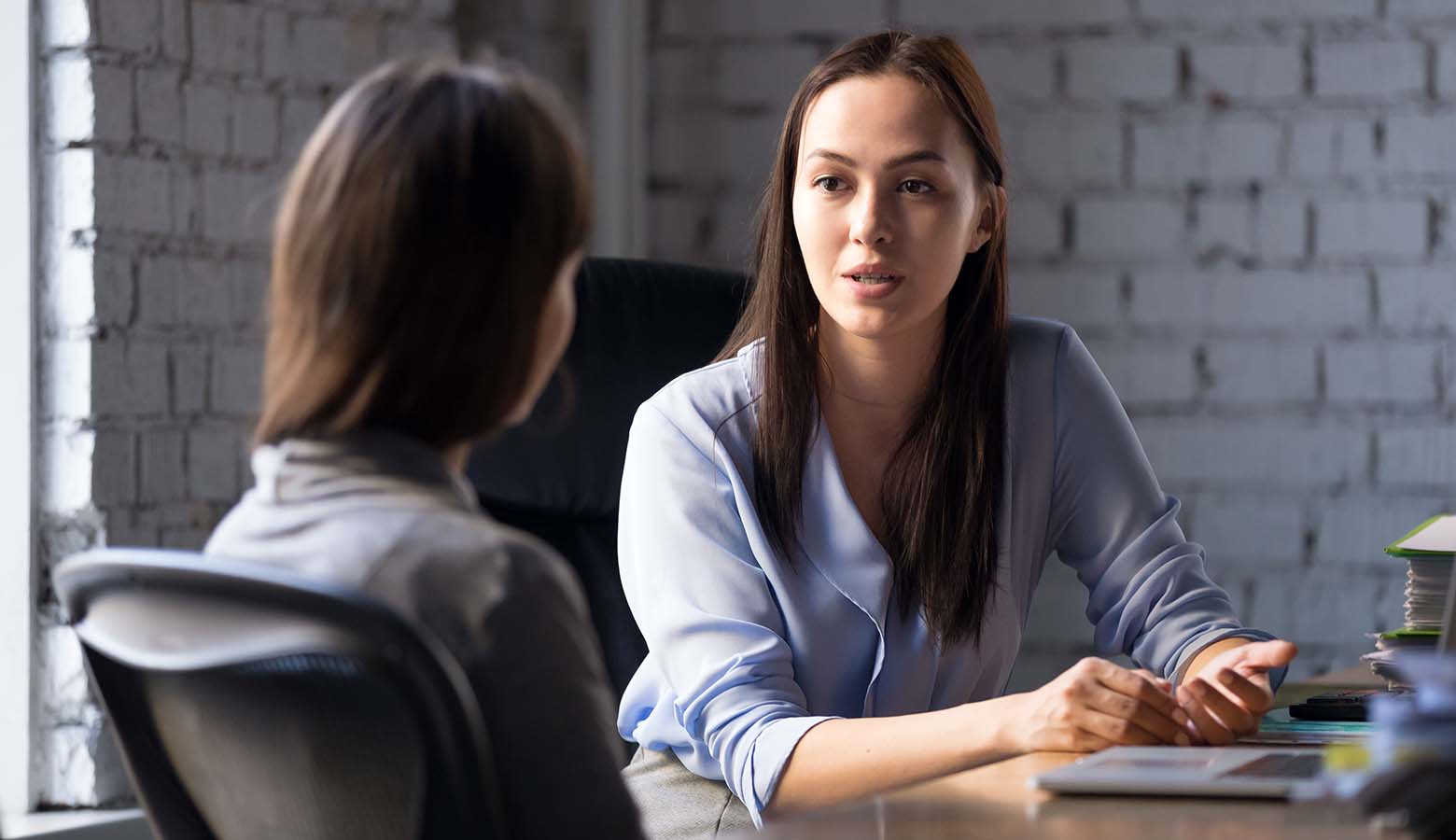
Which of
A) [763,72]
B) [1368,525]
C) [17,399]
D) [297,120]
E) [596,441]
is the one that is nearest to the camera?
[596,441]

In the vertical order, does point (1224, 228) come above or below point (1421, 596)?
above

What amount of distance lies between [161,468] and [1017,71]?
136 centimetres

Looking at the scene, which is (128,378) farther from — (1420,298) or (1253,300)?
(1420,298)

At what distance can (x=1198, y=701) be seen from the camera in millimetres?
1152

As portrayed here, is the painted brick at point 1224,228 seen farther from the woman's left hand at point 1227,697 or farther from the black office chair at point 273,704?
the black office chair at point 273,704

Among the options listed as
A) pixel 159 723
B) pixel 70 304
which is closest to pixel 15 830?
pixel 70 304

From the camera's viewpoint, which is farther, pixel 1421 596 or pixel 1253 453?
pixel 1253 453

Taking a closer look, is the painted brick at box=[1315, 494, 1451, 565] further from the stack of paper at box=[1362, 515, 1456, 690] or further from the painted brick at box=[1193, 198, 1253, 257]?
the stack of paper at box=[1362, 515, 1456, 690]

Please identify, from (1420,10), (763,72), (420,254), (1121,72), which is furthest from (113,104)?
(1420,10)

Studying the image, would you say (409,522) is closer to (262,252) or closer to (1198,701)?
(1198,701)

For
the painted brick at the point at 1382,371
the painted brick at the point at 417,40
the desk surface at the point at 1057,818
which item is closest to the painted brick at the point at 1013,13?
the painted brick at the point at 1382,371

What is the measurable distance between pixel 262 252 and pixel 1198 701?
1.33 meters

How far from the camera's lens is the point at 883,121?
1.47m

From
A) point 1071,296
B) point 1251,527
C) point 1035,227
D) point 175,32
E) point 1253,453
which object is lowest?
point 1251,527
